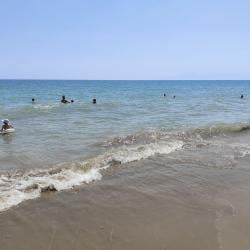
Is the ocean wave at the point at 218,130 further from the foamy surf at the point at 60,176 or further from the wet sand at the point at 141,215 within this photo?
the wet sand at the point at 141,215

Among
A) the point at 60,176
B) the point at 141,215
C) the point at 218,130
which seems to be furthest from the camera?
the point at 218,130

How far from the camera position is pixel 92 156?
12234 millimetres

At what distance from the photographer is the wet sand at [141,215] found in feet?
19.2

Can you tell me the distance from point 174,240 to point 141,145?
26.3 ft

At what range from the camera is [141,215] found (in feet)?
22.6

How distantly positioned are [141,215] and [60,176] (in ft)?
10.2

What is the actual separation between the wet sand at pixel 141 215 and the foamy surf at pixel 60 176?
12.6 inches

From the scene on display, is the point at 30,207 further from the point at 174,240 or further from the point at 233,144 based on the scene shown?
the point at 233,144

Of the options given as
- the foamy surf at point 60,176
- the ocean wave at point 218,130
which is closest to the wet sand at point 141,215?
the foamy surf at point 60,176

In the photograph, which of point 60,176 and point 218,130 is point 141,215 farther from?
point 218,130

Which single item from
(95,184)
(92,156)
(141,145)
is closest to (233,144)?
(141,145)

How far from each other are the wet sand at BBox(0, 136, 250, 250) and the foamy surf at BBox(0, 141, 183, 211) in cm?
32

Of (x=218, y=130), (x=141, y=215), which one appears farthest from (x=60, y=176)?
(x=218, y=130)

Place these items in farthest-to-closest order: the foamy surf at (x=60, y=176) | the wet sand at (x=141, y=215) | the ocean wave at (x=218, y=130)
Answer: the ocean wave at (x=218, y=130) < the foamy surf at (x=60, y=176) < the wet sand at (x=141, y=215)
